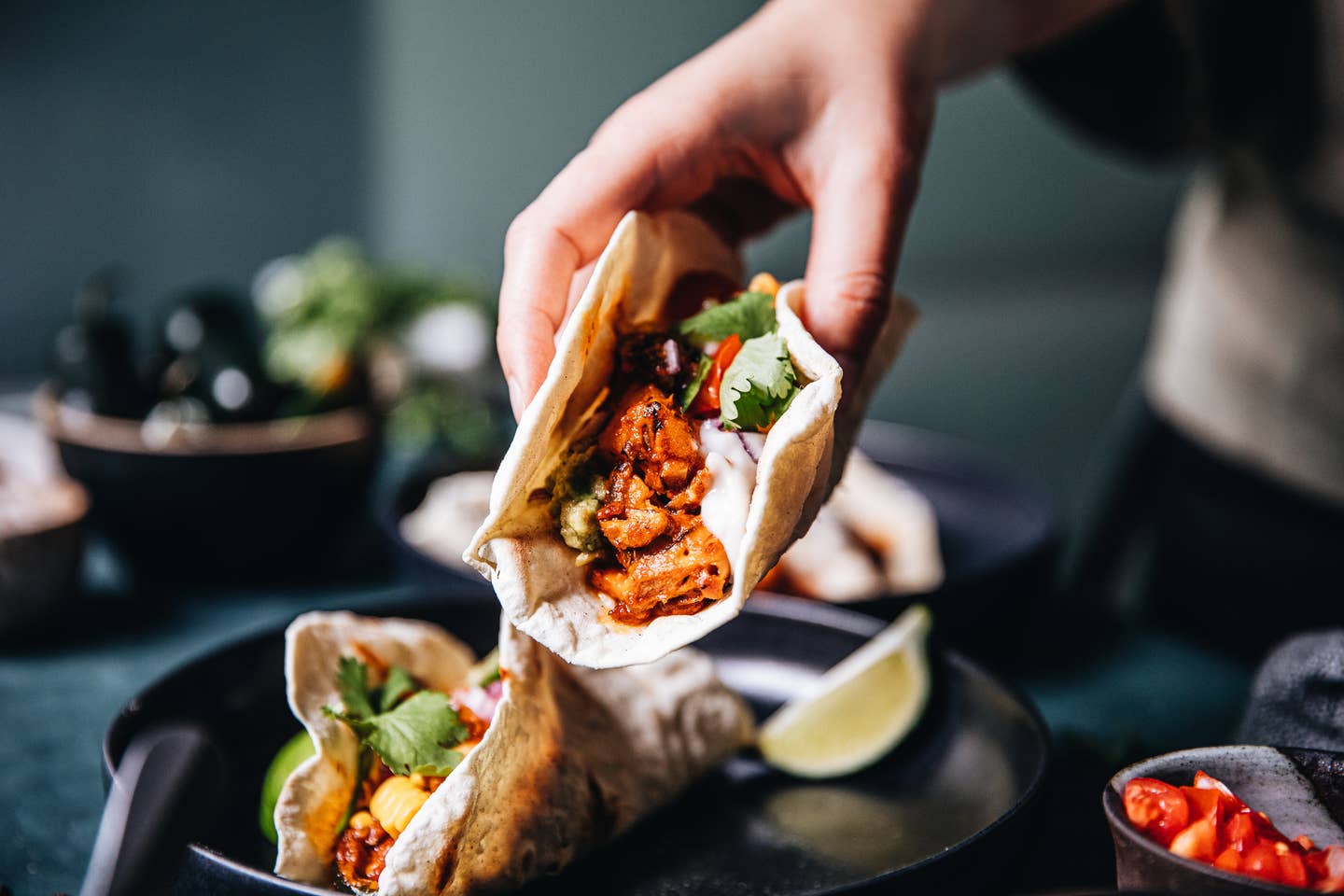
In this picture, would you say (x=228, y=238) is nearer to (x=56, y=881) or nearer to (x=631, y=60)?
(x=631, y=60)

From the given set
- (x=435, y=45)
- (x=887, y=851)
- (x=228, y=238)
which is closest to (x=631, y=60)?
(x=435, y=45)

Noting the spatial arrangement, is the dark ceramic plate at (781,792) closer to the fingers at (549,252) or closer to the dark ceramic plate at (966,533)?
the dark ceramic plate at (966,533)

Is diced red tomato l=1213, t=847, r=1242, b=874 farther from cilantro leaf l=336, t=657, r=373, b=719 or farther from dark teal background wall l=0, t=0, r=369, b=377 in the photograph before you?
dark teal background wall l=0, t=0, r=369, b=377

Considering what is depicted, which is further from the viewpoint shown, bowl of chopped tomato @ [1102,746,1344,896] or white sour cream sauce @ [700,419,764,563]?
white sour cream sauce @ [700,419,764,563]

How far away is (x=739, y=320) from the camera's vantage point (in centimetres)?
131

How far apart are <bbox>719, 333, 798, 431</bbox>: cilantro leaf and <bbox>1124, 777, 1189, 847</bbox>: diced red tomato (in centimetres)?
51

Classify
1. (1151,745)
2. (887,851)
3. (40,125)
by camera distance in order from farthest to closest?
(40,125) → (1151,745) → (887,851)

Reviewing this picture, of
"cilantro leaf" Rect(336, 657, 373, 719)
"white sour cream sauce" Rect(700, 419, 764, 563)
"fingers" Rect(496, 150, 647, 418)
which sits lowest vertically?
"cilantro leaf" Rect(336, 657, 373, 719)

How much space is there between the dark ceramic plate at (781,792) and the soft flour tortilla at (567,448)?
0.33 m

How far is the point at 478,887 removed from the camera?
1212 millimetres

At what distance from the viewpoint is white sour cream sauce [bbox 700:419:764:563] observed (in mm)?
1173

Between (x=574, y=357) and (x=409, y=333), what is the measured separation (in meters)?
2.39

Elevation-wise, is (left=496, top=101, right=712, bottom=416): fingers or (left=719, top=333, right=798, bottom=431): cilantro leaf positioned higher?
(left=496, top=101, right=712, bottom=416): fingers

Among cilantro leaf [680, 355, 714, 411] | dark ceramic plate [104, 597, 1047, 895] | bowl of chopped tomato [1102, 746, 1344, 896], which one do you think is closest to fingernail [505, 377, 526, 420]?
cilantro leaf [680, 355, 714, 411]
